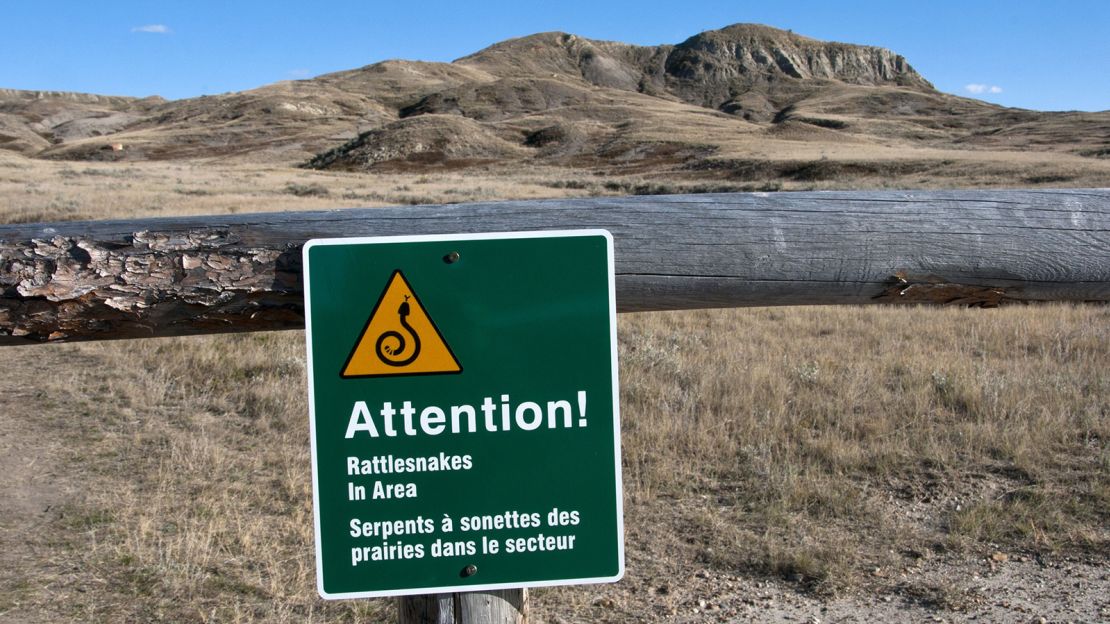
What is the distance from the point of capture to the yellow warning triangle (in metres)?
1.59

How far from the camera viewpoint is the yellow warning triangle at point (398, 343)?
1.59 meters

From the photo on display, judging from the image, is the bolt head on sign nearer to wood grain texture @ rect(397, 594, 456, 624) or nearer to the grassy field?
wood grain texture @ rect(397, 594, 456, 624)

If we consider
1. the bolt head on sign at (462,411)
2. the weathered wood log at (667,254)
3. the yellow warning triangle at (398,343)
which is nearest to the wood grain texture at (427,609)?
the bolt head on sign at (462,411)

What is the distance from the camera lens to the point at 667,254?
7.23 ft

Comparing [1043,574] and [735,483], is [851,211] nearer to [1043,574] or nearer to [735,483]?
[1043,574]

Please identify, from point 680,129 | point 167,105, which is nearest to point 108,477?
point 680,129

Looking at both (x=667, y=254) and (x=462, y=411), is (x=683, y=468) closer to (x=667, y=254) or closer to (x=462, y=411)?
(x=667, y=254)

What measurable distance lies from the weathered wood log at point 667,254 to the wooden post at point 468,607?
72 centimetres

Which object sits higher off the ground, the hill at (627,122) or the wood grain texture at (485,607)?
the hill at (627,122)

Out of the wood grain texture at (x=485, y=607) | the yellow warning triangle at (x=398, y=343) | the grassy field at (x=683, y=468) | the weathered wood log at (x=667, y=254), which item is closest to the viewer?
the yellow warning triangle at (x=398, y=343)

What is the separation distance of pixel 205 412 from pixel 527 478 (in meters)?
4.70

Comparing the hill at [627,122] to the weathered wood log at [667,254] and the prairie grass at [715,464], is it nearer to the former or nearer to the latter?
the prairie grass at [715,464]

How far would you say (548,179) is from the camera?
43.8 meters

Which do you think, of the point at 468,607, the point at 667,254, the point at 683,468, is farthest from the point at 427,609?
the point at 683,468
